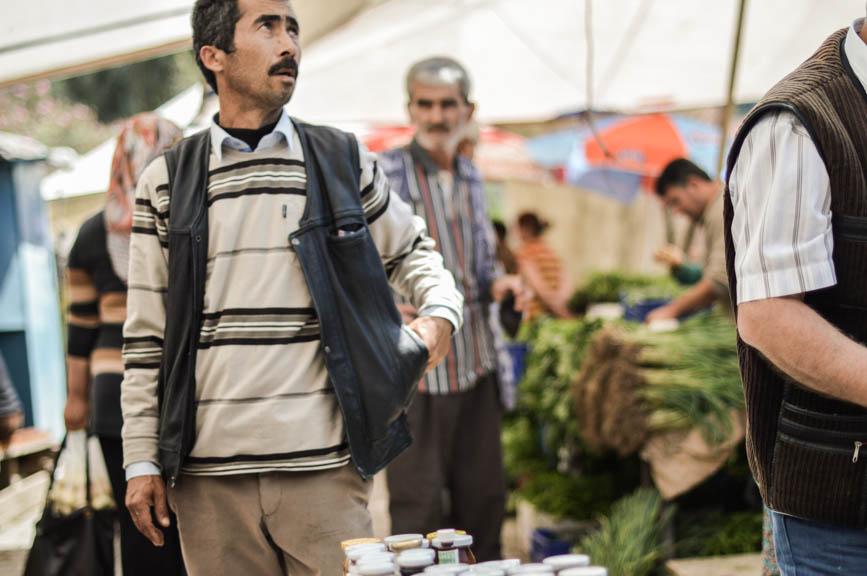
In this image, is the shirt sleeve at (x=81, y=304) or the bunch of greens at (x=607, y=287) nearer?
the shirt sleeve at (x=81, y=304)

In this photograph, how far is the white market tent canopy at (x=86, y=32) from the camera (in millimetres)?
4379

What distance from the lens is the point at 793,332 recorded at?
153 centimetres

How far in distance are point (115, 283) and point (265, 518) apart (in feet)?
4.79

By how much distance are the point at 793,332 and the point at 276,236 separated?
3.74ft

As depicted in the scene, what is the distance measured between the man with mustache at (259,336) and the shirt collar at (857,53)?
1.00 meters

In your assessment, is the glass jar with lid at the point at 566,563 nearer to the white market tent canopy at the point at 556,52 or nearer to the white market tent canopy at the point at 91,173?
the white market tent canopy at the point at 556,52

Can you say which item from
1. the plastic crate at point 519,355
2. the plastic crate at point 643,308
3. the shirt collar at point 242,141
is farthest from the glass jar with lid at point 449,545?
the plastic crate at point 519,355

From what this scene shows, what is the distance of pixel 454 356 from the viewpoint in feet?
12.0

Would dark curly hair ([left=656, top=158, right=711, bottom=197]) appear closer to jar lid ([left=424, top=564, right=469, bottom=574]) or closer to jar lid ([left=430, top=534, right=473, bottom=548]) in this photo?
jar lid ([left=430, top=534, right=473, bottom=548])

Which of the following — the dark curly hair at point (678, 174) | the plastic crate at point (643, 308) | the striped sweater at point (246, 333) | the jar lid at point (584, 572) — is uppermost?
the dark curly hair at point (678, 174)

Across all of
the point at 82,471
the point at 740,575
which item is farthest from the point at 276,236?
the point at 740,575

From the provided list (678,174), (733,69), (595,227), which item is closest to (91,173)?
(678,174)

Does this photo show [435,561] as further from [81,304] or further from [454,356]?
[81,304]

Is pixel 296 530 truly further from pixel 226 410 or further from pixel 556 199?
pixel 556 199
